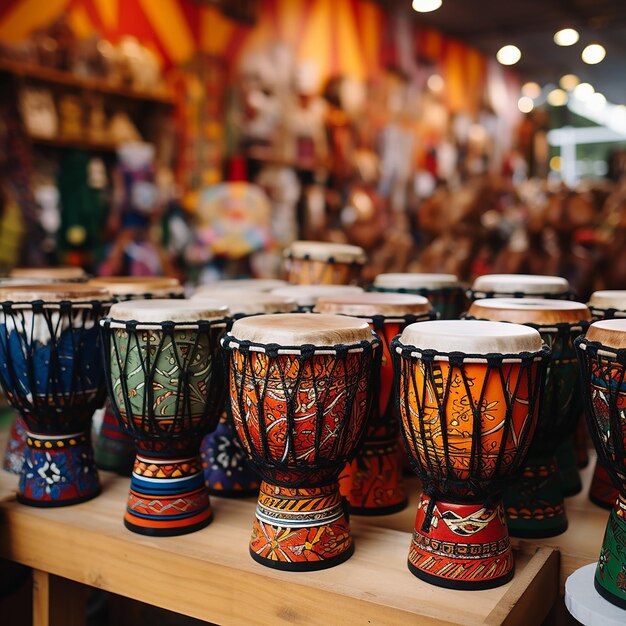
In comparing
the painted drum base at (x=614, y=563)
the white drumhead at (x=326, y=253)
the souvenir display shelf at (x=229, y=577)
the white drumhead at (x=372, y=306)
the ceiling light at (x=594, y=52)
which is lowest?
the souvenir display shelf at (x=229, y=577)

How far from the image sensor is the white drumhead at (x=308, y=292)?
76.3 inches

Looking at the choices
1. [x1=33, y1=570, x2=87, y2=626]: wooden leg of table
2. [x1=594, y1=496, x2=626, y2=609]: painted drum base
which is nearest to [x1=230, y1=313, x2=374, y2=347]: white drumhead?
[x1=594, y1=496, x2=626, y2=609]: painted drum base

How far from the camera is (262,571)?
1.33m

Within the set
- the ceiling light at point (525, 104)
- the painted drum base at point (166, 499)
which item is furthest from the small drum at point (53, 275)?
the ceiling light at point (525, 104)

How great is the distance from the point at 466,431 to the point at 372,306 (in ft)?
1.46

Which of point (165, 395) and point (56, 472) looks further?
point (56, 472)

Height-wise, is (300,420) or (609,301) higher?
(609,301)

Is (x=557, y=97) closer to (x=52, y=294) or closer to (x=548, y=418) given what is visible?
(x=548, y=418)

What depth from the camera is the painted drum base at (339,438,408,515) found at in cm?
163

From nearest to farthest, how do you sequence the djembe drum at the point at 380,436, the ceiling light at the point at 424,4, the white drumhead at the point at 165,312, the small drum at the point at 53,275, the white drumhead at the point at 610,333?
the white drumhead at the point at 610,333
the white drumhead at the point at 165,312
the djembe drum at the point at 380,436
the small drum at the point at 53,275
the ceiling light at the point at 424,4

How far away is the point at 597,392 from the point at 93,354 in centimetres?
112

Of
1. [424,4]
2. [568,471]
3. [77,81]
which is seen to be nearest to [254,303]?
[568,471]

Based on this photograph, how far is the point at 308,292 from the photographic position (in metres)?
2.01

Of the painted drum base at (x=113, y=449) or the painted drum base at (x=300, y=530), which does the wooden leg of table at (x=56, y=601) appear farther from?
the painted drum base at (x=300, y=530)
